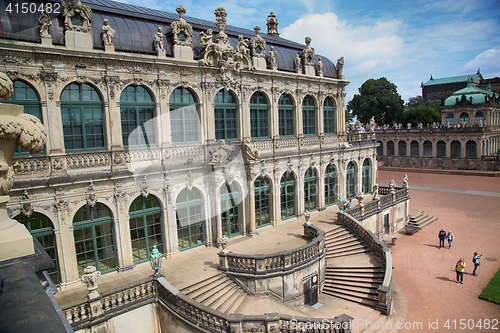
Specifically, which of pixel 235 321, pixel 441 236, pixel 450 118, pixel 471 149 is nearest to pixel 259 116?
pixel 235 321

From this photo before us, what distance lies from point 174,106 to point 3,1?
31.1 feet

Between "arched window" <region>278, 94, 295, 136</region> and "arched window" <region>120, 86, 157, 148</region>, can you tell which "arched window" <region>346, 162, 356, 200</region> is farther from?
"arched window" <region>120, 86, 157, 148</region>

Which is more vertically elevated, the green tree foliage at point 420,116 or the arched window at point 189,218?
the green tree foliage at point 420,116

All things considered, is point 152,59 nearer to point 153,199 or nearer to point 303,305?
point 153,199

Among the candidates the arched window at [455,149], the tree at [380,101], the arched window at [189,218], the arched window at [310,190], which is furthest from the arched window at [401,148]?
the arched window at [189,218]

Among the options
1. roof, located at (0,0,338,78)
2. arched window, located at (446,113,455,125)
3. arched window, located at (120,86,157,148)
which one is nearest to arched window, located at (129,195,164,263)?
arched window, located at (120,86,157,148)

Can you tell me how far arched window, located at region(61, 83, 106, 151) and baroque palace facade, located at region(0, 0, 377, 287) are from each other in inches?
2.1

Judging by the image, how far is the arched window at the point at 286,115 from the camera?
1053 inches

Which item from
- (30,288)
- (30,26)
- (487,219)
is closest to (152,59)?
(30,26)

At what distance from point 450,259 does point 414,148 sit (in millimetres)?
47795

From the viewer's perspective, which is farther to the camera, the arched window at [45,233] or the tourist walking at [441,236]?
the tourist walking at [441,236]

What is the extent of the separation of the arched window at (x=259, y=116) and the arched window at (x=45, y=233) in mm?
14594

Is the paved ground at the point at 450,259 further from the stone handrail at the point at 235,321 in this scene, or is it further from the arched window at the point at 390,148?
the arched window at the point at 390,148

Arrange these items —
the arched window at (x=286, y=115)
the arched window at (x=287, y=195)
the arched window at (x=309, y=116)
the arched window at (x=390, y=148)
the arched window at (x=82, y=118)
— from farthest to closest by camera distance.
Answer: the arched window at (x=390, y=148) < the arched window at (x=309, y=116) < the arched window at (x=286, y=115) < the arched window at (x=287, y=195) < the arched window at (x=82, y=118)
